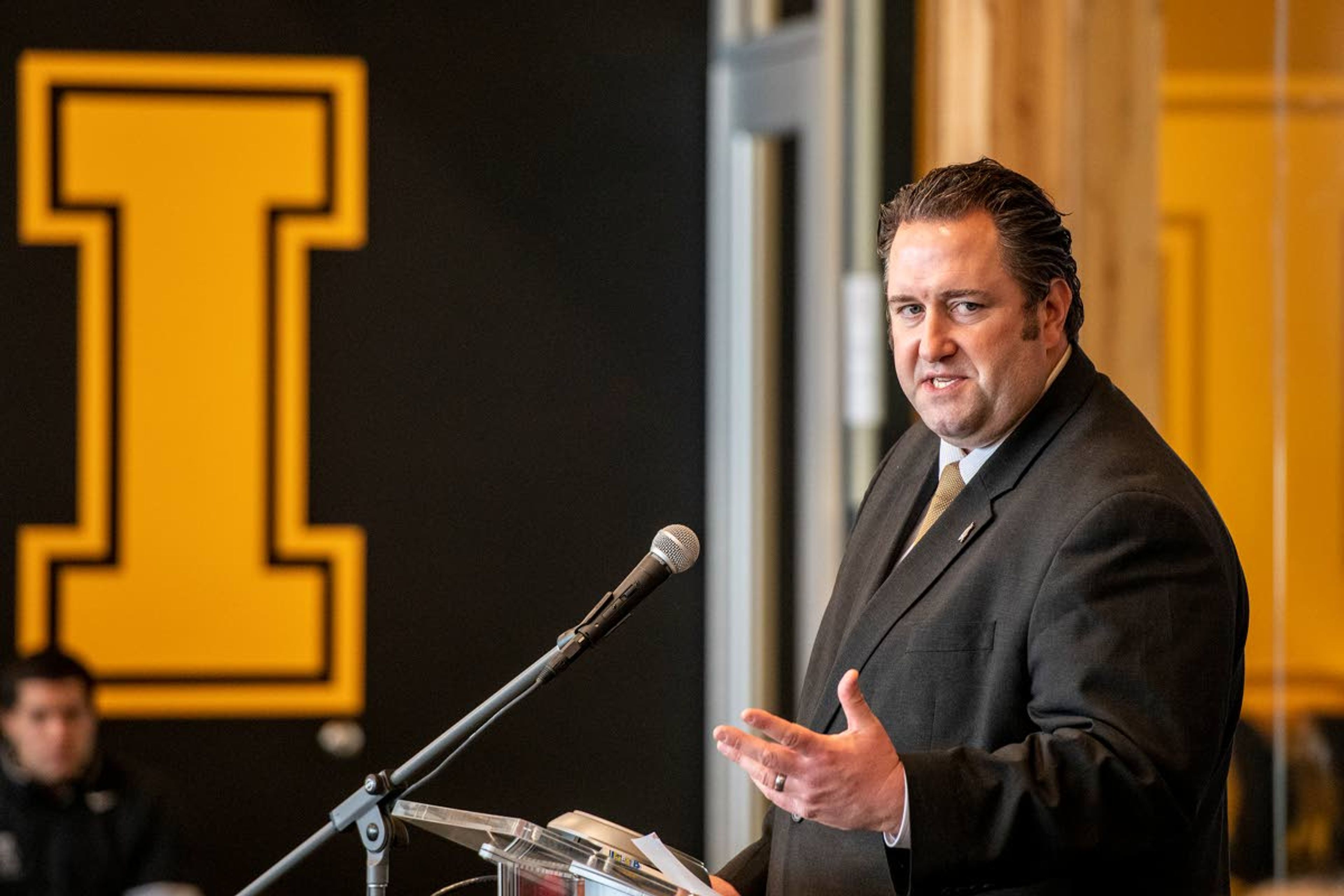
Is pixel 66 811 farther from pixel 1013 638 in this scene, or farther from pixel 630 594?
pixel 1013 638

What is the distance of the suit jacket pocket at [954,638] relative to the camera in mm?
1570

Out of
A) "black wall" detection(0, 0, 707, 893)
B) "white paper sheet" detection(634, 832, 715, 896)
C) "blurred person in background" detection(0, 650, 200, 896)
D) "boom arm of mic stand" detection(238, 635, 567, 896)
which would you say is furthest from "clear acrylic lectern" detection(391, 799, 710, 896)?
"black wall" detection(0, 0, 707, 893)

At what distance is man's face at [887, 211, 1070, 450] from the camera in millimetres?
1606

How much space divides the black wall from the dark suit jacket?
3.21 m

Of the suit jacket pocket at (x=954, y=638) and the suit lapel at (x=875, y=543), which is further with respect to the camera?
the suit lapel at (x=875, y=543)

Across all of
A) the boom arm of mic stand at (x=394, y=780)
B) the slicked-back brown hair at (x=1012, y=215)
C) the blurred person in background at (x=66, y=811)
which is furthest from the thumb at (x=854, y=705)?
the blurred person in background at (x=66, y=811)

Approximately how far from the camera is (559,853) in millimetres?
1502

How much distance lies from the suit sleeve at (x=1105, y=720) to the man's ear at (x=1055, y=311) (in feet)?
0.68

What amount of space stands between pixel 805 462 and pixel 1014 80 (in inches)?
56.0

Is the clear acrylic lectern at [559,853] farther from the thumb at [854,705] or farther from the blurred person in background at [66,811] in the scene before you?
the blurred person in background at [66,811]

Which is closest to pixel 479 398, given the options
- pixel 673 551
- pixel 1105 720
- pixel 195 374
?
pixel 195 374

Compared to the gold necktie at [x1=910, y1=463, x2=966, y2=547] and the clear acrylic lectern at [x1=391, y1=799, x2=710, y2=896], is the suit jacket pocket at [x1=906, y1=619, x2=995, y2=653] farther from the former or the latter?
the clear acrylic lectern at [x1=391, y1=799, x2=710, y2=896]

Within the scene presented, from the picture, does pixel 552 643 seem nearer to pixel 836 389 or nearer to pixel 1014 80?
pixel 836 389

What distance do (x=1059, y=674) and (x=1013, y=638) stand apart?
0.23ft
